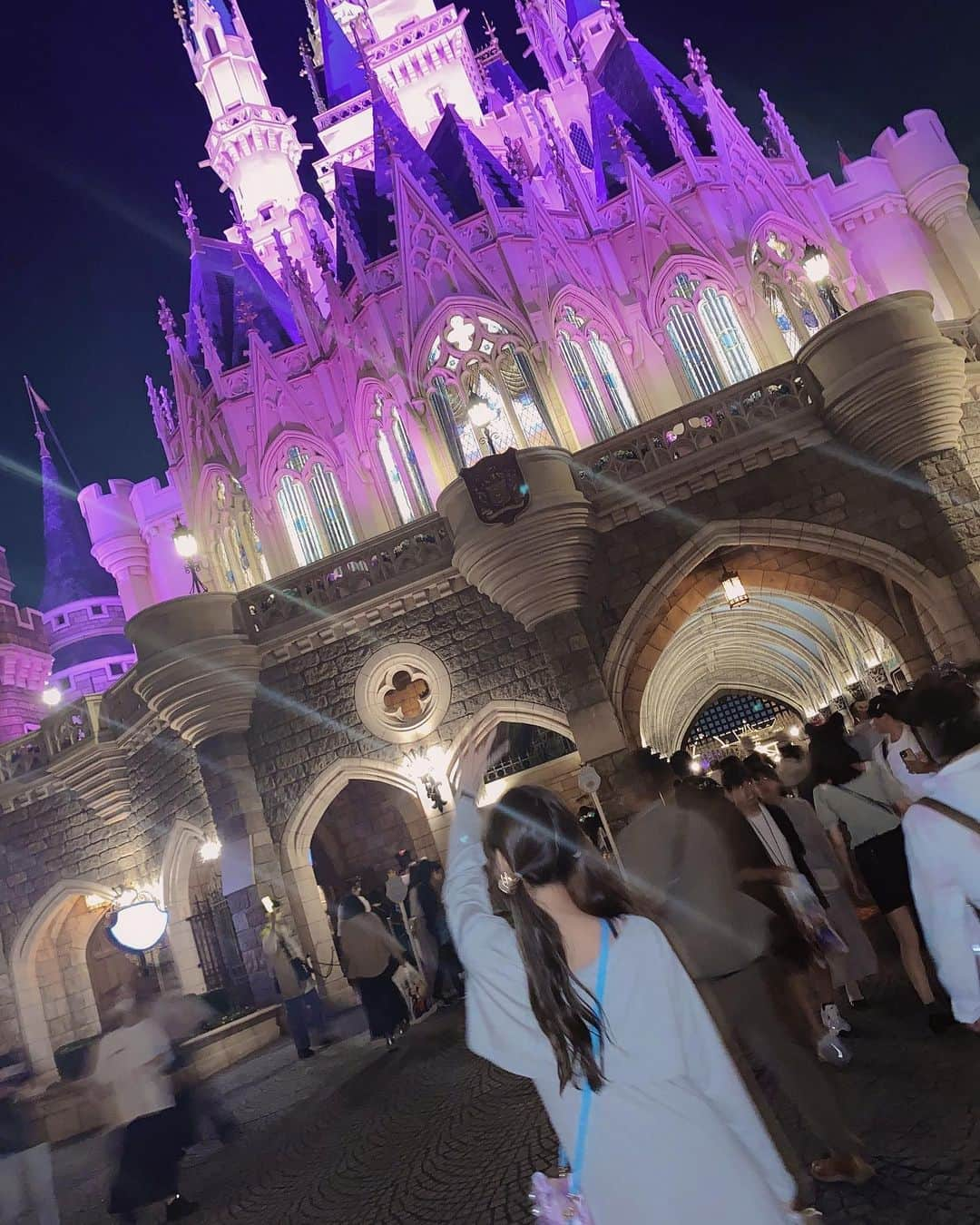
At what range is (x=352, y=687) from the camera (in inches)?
549

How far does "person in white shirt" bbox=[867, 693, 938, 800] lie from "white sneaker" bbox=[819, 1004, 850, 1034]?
1.26 metres

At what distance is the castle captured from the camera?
507 inches

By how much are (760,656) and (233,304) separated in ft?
49.3

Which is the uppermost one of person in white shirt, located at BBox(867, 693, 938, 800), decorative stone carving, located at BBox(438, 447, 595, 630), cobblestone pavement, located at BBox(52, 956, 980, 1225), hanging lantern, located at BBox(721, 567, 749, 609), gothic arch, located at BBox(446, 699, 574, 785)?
decorative stone carving, located at BBox(438, 447, 595, 630)

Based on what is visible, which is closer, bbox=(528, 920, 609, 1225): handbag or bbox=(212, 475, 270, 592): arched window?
bbox=(528, 920, 609, 1225): handbag

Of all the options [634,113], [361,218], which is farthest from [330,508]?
[634,113]

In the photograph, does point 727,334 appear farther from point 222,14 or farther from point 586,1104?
point 222,14

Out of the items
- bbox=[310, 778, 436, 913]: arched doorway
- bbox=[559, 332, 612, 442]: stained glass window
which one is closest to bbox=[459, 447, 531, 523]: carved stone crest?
bbox=[559, 332, 612, 442]: stained glass window

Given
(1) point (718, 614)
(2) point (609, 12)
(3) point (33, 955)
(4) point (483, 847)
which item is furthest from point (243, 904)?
(2) point (609, 12)

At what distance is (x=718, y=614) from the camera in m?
18.4

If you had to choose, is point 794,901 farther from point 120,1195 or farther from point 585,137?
point 585,137

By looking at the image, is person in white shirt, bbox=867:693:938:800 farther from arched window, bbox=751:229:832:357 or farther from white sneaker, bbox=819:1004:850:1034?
arched window, bbox=751:229:832:357

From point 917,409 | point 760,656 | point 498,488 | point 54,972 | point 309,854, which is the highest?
point 498,488

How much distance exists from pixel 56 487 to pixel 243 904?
1146 inches
